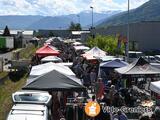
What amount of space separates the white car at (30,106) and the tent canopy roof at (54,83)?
76 centimetres

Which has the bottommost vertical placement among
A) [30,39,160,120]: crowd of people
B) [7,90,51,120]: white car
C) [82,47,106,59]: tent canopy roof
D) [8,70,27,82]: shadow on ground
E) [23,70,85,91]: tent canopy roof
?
[8,70,27,82]: shadow on ground

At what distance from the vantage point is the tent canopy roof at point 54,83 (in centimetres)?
1602

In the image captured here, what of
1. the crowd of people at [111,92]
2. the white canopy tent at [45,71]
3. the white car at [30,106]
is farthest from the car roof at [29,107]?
the white canopy tent at [45,71]

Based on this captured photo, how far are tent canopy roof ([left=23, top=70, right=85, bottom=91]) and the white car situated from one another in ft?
2.50

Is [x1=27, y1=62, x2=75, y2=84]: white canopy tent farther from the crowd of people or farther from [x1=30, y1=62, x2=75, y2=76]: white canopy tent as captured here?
the crowd of people

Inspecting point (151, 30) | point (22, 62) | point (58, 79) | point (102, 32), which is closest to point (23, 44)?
point (102, 32)

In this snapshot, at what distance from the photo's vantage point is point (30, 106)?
1315cm

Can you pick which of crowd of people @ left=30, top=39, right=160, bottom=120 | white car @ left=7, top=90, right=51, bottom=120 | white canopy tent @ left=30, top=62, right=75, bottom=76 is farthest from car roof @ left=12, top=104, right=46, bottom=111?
white canopy tent @ left=30, top=62, right=75, bottom=76

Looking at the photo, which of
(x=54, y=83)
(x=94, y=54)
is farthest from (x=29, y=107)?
(x=94, y=54)

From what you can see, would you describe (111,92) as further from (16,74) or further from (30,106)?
(16,74)

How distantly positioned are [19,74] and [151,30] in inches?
1193

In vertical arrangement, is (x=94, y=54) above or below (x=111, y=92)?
above

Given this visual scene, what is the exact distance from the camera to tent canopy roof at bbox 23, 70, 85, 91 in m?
16.0

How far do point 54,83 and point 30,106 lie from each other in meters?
3.21
